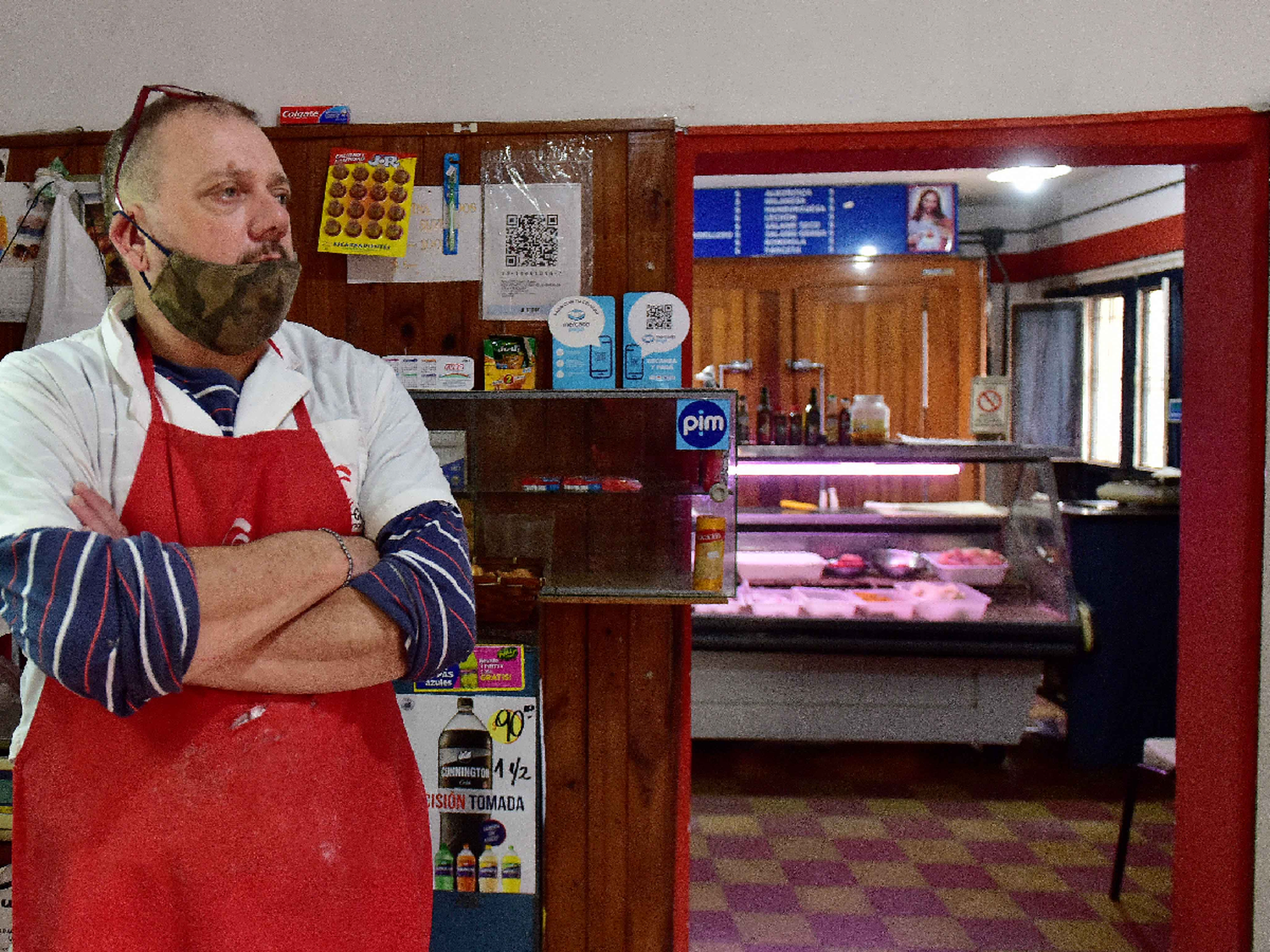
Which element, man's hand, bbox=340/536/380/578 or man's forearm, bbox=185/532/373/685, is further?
man's hand, bbox=340/536/380/578

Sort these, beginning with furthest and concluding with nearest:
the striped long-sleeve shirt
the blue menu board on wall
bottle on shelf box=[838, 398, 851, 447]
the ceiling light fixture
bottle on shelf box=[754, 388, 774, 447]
→ the blue menu board on wall
the ceiling light fixture
bottle on shelf box=[754, 388, 774, 447]
bottle on shelf box=[838, 398, 851, 447]
the striped long-sleeve shirt

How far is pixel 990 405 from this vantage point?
15.1 feet

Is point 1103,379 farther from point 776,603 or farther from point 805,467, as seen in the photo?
point 776,603

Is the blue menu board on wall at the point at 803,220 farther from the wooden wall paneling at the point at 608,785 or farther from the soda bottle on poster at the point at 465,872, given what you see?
the soda bottle on poster at the point at 465,872

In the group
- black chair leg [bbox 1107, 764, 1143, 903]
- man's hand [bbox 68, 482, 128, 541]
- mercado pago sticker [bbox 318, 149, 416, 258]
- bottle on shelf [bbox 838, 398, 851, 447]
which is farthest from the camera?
bottle on shelf [bbox 838, 398, 851, 447]

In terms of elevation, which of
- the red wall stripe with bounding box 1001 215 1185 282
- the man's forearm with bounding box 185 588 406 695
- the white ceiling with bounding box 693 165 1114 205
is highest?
the white ceiling with bounding box 693 165 1114 205

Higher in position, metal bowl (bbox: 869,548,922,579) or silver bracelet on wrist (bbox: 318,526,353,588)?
silver bracelet on wrist (bbox: 318,526,353,588)

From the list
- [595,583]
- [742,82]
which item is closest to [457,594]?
[595,583]

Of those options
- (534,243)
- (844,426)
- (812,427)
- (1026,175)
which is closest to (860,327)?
(1026,175)

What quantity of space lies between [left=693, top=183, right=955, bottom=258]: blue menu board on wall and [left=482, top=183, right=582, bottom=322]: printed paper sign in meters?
4.44

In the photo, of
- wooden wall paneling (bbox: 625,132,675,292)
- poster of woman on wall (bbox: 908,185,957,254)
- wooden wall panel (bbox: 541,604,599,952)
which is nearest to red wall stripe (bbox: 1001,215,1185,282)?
poster of woman on wall (bbox: 908,185,957,254)

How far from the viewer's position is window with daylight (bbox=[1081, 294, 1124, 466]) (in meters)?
6.90

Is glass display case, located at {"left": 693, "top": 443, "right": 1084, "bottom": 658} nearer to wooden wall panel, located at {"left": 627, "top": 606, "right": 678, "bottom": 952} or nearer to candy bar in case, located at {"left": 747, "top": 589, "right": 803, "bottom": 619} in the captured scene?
candy bar in case, located at {"left": 747, "top": 589, "right": 803, "bottom": 619}

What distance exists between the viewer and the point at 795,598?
4414 mm
